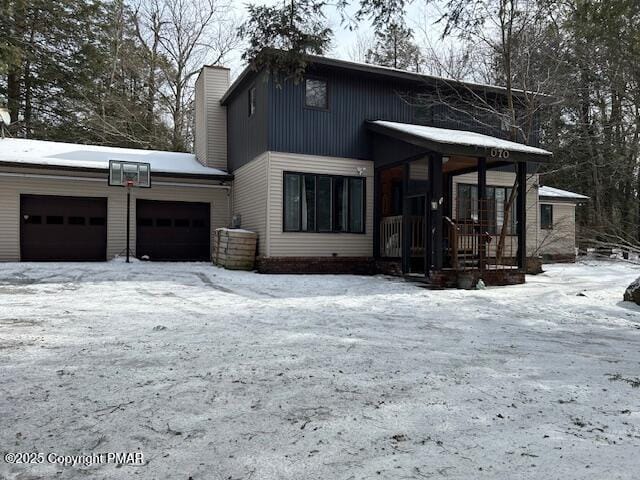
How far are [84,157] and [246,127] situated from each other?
210 inches

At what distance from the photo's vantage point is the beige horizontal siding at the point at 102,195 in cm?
1296

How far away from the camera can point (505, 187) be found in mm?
14211

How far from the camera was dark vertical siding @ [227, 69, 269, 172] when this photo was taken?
11820 mm

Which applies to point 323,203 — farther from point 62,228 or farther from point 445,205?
point 62,228

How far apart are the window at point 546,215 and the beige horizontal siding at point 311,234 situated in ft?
30.1

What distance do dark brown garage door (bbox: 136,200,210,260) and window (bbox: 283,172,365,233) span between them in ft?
Answer: 15.0

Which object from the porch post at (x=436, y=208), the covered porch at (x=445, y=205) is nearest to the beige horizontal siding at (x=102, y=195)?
the covered porch at (x=445, y=205)

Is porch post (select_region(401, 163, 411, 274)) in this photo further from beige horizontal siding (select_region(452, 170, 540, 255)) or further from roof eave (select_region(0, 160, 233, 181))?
roof eave (select_region(0, 160, 233, 181))

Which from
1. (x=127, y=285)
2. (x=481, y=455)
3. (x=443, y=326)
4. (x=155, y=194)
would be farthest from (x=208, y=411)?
(x=155, y=194)

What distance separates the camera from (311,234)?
11.9m

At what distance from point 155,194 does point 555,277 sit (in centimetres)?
1206

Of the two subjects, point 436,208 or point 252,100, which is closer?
point 436,208

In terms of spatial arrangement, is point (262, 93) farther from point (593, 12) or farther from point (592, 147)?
point (592, 147)

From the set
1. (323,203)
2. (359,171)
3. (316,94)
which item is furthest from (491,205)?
(316,94)
